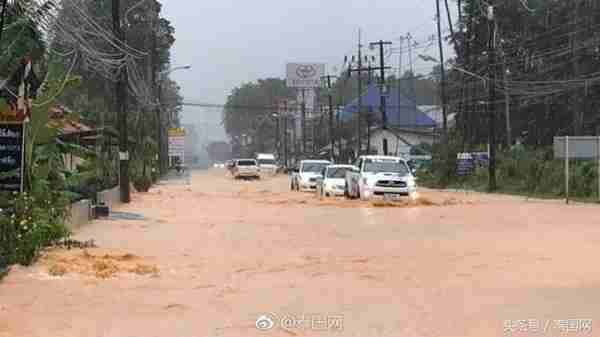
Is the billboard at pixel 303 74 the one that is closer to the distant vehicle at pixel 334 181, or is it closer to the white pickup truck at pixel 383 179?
the distant vehicle at pixel 334 181

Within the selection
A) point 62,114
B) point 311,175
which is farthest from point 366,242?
point 311,175

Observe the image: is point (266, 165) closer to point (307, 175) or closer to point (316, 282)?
point (307, 175)

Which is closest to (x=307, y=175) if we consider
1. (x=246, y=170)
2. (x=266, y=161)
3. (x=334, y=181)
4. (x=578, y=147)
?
(x=334, y=181)

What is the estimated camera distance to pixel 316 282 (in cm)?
1294

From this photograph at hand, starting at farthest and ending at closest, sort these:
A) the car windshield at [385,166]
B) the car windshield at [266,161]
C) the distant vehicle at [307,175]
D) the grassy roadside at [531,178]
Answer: the car windshield at [266,161] → the distant vehicle at [307,175] → the grassy roadside at [531,178] → the car windshield at [385,166]

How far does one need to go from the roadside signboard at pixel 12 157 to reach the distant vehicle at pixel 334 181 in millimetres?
22139

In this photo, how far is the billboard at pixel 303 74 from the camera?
403 ft

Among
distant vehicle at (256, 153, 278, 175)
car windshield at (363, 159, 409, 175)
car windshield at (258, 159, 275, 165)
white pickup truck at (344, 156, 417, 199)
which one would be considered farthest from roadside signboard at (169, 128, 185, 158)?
car windshield at (363, 159, 409, 175)

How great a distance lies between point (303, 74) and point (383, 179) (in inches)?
3594

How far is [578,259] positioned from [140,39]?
6043 centimetres

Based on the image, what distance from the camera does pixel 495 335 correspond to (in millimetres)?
9141

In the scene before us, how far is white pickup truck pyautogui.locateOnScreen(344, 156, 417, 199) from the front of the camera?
32.8m

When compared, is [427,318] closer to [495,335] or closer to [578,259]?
[495,335]

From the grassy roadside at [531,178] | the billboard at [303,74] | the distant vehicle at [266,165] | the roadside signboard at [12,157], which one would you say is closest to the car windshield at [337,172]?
the grassy roadside at [531,178]
